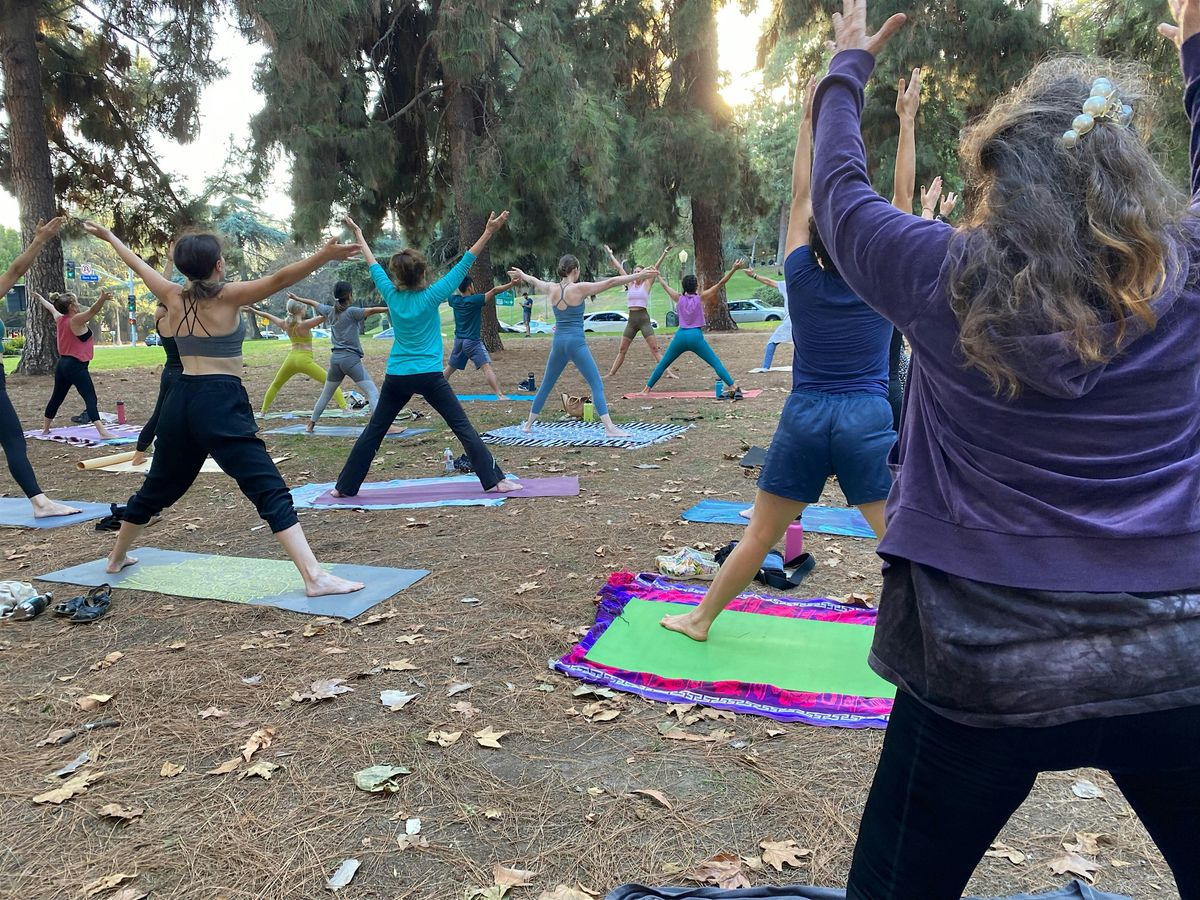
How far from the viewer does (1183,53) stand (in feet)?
6.32

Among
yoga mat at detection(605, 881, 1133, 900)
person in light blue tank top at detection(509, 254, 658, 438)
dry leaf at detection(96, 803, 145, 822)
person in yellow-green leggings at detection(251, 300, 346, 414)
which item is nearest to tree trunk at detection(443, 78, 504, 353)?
person in yellow-green leggings at detection(251, 300, 346, 414)

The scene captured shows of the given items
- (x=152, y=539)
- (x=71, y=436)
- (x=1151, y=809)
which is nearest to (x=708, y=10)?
(x=71, y=436)

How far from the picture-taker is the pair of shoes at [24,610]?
4.54 meters

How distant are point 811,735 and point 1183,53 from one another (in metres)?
2.51

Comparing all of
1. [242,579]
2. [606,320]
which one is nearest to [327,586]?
[242,579]

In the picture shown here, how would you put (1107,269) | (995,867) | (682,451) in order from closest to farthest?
(1107,269), (995,867), (682,451)

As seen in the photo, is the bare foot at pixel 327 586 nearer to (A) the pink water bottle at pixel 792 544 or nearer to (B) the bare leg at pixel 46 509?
(A) the pink water bottle at pixel 792 544

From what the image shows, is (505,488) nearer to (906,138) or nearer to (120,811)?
(120,811)

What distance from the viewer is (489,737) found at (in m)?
3.18

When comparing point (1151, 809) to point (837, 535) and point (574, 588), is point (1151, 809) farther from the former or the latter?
point (837, 535)

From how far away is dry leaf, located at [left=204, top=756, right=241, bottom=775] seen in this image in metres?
3.00

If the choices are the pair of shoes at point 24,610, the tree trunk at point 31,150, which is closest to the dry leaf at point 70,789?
the pair of shoes at point 24,610

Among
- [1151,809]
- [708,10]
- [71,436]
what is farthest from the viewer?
[708,10]

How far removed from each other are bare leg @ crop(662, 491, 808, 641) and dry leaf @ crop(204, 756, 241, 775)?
208 cm
